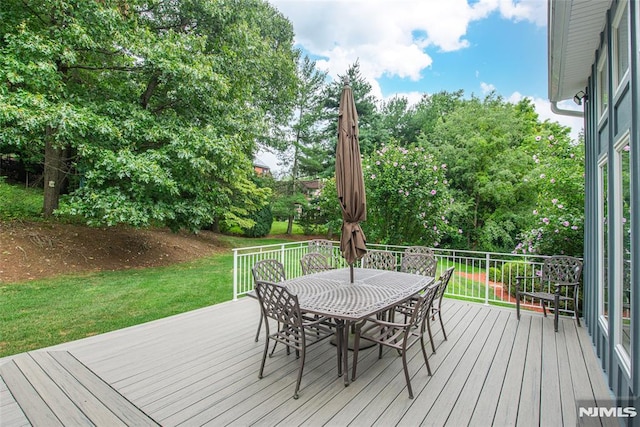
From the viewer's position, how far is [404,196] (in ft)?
24.2

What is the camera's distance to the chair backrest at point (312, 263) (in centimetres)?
479

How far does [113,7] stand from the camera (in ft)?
22.7

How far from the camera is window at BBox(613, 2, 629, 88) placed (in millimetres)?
2408

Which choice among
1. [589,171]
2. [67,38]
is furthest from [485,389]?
[67,38]

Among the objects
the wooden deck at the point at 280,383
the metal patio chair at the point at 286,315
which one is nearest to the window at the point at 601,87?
the wooden deck at the point at 280,383

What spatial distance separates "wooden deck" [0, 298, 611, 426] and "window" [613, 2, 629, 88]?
2674mm

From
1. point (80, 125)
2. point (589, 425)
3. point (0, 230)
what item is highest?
point (80, 125)

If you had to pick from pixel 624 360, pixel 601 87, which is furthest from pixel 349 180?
pixel 601 87

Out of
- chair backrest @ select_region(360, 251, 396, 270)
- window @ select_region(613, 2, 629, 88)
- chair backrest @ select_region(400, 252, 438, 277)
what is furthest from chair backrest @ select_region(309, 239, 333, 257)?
window @ select_region(613, 2, 629, 88)

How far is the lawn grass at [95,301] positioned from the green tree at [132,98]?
4.51ft

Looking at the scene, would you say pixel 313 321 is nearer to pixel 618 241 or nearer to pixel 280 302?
pixel 280 302

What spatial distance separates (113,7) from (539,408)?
9.86m

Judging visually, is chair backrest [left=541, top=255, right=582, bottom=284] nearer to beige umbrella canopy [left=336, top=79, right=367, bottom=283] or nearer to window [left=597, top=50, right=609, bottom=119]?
window [left=597, top=50, right=609, bottom=119]

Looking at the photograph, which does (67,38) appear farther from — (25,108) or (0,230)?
(0,230)
